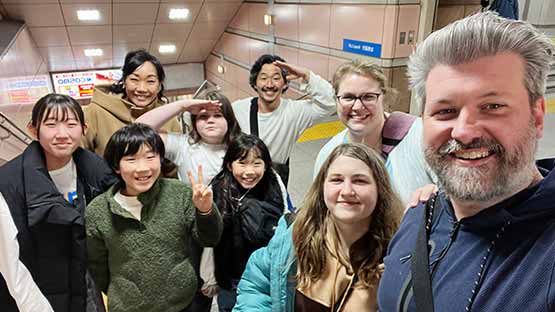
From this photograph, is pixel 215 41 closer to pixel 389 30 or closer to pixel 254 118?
pixel 389 30

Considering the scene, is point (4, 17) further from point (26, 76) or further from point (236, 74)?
point (236, 74)

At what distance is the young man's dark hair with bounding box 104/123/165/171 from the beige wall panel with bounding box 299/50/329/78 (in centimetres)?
501

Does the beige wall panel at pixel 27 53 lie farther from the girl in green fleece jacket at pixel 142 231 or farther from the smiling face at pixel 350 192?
the smiling face at pixel 350 192

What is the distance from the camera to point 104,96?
2.40 m

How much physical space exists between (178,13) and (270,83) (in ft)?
21.2

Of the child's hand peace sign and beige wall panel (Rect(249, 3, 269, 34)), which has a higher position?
beige wall panel (Rect(249, 3, 269, 34))

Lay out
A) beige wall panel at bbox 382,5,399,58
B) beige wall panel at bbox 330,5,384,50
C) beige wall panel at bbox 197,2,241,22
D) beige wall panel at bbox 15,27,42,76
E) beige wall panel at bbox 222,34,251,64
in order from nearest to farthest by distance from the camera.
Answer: beige wall panel at bbox 382,5,399,58 → beige wall panel at bbox 330,5,384,50 → beige wall panel at bbox 15,27,42,76 → beige wall panel at bbox 197,2,241,22 → beige wall panel at bbox 222,34,251,64

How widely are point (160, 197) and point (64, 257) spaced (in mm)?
506

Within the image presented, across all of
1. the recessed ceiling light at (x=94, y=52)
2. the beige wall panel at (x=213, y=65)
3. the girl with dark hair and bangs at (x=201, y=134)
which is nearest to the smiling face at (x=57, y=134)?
the girl with dark hair and bangs at (x=201, y=134)

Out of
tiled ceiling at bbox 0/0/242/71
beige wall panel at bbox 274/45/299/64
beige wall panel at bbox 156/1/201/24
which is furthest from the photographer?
beige wall panel at bbox 156/1/201/24

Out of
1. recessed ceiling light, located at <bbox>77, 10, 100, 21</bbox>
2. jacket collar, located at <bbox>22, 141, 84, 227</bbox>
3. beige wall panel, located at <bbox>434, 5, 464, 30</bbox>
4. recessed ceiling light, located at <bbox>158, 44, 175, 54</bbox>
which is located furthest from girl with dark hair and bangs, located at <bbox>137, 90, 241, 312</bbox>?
recessed ceiling light, located at <bbox>158, 44, 175, 54</bbox>

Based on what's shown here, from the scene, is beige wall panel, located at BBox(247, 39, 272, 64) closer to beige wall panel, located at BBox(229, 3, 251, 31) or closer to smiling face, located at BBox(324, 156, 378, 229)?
beige wall panel, located at BBox(229, 3, 251, 31)

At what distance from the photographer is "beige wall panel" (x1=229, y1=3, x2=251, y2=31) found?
8695 mm

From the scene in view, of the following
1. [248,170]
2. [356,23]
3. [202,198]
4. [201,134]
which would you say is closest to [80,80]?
[356,23]
